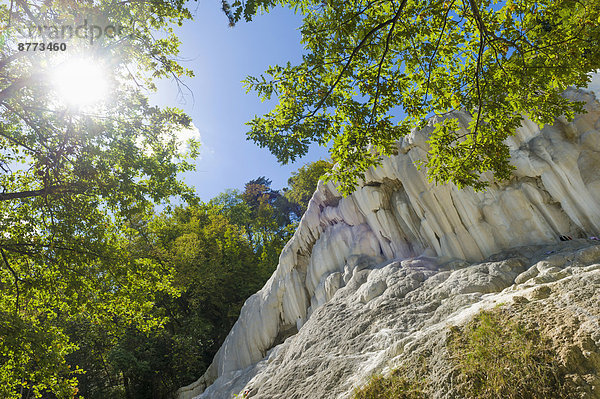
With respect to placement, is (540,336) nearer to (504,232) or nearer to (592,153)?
(504,232)

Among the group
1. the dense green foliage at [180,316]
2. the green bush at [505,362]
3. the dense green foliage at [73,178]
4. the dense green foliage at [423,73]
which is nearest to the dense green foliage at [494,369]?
the green bush at [505,362]

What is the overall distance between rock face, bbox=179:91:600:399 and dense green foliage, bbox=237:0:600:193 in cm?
302

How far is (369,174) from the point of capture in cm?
1316

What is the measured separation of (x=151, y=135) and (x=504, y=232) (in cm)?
1058

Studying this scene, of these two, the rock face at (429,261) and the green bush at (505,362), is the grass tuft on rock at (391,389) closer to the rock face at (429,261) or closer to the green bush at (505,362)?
the rock face at (429,261)

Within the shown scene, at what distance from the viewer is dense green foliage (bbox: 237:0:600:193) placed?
4508 mm

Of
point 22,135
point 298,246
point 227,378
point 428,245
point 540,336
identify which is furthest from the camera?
point 298,246

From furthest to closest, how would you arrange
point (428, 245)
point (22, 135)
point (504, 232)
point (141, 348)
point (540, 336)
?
point (141, 348) < point (428, 245) < point (504, 232) < point (22, 135) < point (540, 336)

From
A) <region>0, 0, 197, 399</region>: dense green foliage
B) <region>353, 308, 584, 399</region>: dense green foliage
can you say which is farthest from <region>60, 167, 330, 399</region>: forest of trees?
<region>353, 308, 584, 399</region>: dense green foliage

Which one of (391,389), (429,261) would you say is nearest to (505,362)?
(391,389)

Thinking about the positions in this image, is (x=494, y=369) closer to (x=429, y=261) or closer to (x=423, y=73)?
(x=423, y=73)

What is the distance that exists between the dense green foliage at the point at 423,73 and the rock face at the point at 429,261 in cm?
302

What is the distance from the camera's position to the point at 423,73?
5.56 metres

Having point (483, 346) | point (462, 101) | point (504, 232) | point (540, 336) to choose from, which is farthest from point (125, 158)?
point (504, 232)
